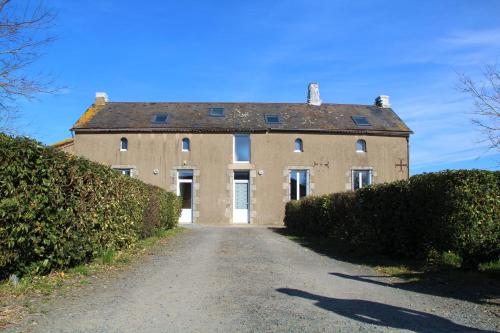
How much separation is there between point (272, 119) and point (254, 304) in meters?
20.1

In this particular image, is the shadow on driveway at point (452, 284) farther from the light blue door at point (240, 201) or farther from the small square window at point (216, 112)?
the small square window at point (216, 112)

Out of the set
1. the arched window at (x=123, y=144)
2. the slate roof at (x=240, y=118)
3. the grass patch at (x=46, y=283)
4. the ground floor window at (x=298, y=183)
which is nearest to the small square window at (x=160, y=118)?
the slate roof at (x=240, y=118)

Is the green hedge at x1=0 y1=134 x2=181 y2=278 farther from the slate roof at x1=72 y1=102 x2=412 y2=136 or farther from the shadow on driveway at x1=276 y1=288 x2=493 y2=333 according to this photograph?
the slate roof at x1=72 y1=102 x2=412 y2=136

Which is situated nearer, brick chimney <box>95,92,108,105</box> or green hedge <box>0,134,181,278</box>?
green hedge <box>0,134,181,278</box>

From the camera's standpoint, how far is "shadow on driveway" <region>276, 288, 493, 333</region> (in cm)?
456

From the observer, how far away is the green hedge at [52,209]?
5.75 metres

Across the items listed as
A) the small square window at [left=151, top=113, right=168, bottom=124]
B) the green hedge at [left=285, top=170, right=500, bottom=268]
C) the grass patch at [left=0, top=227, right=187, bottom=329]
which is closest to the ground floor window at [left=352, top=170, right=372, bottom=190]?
the small square window at [left=151, top=113, right=168, bottom=124]

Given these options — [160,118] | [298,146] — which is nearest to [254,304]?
[298,146]

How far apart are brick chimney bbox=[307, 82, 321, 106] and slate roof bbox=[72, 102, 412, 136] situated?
A: 497mm

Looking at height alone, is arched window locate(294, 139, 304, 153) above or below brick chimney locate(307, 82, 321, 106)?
below

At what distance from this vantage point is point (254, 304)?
5383mm

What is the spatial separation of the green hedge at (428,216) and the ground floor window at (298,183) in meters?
11.9

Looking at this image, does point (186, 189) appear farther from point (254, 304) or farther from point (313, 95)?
point (254, 304)

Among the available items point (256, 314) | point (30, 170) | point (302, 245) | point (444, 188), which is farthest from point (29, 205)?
point (302, 245)
